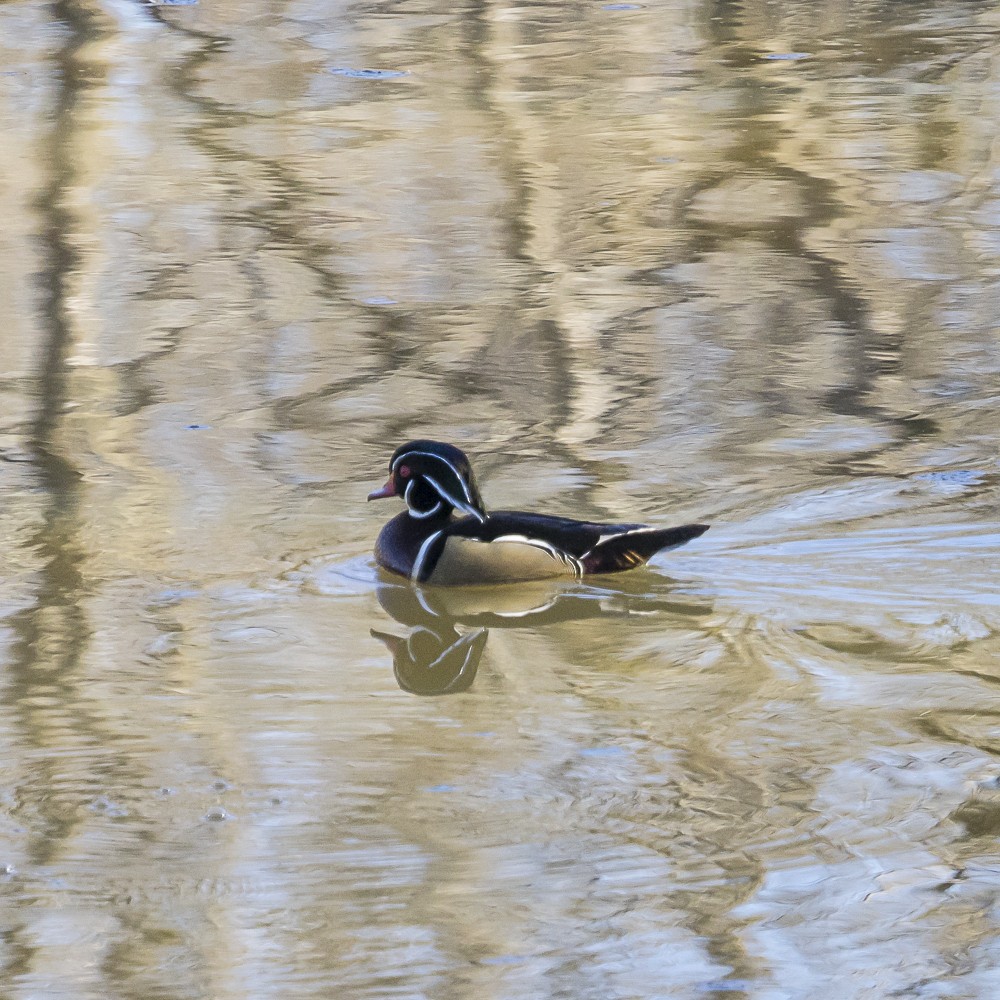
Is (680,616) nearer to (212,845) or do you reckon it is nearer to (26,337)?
(212,845)

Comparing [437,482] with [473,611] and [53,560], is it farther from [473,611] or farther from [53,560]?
[53,560]

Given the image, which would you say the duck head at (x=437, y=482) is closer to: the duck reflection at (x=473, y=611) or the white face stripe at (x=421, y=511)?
the white face stripe at (x=421, y=511)

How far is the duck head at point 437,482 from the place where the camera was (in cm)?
630

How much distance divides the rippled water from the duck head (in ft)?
0.99

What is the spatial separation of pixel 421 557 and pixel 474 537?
194 millimetres

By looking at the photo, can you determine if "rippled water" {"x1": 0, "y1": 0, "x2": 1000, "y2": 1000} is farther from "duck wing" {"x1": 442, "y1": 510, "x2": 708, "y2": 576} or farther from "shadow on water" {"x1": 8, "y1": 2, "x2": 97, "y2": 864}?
"duck wing" {"x1": 442, "y1": 510, "x2": 708, "y2": 576}

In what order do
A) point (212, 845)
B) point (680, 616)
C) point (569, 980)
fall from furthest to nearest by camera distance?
point (680, 616) < point (212, 845) < point (569, 980)

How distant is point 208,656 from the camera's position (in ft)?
18.2

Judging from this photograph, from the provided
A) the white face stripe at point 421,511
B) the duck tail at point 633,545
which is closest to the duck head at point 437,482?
the white face stripe at point 421,511

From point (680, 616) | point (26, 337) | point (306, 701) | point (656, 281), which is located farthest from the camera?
point (656, 281)

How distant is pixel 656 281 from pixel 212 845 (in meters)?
5.39

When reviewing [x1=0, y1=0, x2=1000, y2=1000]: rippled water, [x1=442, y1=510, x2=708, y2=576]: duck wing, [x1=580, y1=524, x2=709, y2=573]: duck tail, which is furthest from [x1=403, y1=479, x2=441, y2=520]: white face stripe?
[x1=580, y1=524, x2=709, y2=573]: duck tail

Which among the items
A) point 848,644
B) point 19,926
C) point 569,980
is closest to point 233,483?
point 848,644

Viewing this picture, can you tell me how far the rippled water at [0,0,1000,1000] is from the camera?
4.12 m
